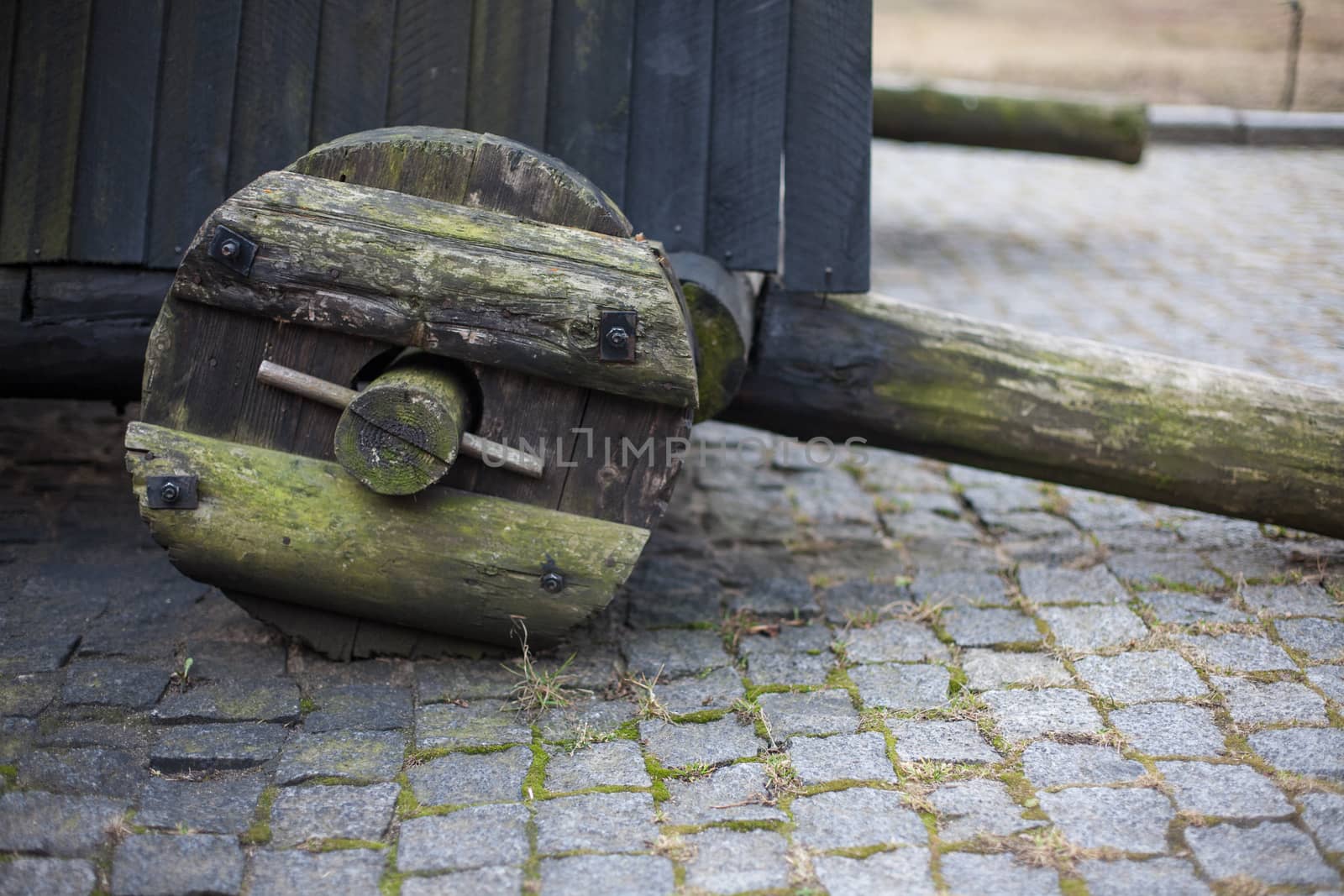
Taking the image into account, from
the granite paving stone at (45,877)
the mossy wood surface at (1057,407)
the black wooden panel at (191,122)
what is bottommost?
the granite paving stone at (45,877)

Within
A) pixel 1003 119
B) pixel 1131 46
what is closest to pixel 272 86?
pixel 1003 119

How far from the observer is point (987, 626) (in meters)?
3.48

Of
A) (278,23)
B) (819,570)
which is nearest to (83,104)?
(278,23)

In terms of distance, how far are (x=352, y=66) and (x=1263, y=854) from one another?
10.3 ft

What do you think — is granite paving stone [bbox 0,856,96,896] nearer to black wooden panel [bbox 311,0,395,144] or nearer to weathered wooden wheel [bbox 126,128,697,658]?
weathered wooden wheel [bbox 126,128,697,658]

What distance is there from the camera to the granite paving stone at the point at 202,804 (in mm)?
2529

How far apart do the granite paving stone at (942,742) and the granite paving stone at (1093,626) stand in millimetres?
574

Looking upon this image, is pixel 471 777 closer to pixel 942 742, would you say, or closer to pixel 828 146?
pixel 942 742

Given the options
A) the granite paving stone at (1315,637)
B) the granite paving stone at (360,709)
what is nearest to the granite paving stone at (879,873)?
the granite paving stone at (360,709)

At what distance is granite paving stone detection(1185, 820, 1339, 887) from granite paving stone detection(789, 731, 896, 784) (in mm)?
653

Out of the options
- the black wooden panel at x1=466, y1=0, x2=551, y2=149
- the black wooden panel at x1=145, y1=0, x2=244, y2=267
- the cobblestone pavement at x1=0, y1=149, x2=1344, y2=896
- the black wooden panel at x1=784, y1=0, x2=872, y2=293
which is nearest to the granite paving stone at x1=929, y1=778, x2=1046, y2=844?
the cobblestone pavement at x1=0, y1=149, x2=1344, y2=896

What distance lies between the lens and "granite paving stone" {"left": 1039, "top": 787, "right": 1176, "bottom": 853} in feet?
8.20

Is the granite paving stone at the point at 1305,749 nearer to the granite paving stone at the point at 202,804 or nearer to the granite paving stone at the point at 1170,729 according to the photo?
the granite paving stone at the point at 1170,729

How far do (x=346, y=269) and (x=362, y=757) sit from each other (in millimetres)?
1154
